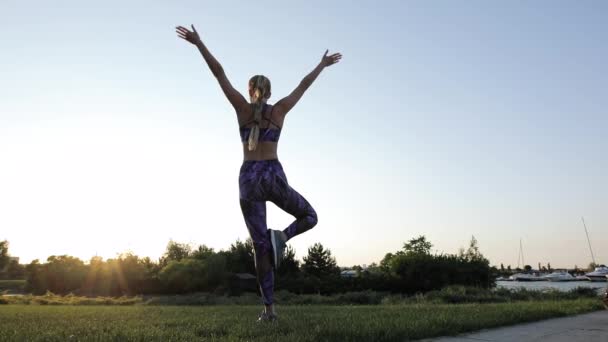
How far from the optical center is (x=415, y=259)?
44.8 meters

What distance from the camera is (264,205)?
536 cm

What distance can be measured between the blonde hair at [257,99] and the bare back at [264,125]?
2.4 inches

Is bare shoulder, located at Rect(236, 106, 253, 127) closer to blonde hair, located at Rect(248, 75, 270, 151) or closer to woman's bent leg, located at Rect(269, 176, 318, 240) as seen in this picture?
blonde hair, located at Rect(248, 75, 270, 151)

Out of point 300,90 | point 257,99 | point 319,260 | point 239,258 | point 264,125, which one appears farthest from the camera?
point 319,260

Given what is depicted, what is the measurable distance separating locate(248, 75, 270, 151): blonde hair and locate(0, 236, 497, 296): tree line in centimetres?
3452

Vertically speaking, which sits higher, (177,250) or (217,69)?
(177,250)

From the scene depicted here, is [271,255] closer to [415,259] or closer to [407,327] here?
[407,327]

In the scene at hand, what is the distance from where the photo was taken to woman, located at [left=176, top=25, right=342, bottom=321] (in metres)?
5.19

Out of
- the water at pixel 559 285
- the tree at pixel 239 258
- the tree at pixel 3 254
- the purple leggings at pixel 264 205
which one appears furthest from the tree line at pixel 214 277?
the purple leggings at pixel 264 205

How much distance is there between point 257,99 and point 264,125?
0.37 m

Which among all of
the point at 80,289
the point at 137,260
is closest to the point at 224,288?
the point at 137,260

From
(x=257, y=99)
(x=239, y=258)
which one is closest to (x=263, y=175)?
(x=257, y=99)

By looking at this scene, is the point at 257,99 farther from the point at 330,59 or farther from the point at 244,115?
the point at 330,59

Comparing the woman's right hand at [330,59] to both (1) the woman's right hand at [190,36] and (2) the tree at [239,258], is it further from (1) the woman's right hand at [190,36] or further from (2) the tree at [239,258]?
(2) the tree at [239,258]
